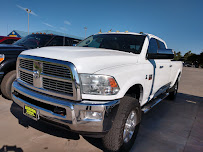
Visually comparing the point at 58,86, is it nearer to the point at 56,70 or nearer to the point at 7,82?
the point at 56,70

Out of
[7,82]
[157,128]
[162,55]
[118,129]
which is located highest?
[162,55]

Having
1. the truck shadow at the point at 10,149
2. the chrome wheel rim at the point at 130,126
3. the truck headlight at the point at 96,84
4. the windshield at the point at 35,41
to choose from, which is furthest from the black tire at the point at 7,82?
the chrome wheel rim at the point at 130,126

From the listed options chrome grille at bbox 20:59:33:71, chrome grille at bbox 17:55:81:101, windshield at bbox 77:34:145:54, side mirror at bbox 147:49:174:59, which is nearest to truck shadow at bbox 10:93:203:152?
chrome grille at bbox 17:55:81:101

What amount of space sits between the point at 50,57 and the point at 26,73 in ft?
2.04

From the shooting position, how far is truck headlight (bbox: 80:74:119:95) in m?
1.87

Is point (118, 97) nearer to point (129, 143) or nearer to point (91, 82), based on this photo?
point (91, 82)

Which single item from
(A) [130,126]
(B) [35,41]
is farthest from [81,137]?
(B) [35,41]

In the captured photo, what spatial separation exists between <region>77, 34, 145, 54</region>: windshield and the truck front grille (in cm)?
153

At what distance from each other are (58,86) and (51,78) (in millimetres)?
131

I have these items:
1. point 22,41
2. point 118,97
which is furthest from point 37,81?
point 22,41

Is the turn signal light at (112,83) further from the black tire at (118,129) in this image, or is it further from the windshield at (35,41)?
the windshield at (35,41)

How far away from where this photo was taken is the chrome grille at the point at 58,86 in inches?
75.0

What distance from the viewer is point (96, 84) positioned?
189 cm

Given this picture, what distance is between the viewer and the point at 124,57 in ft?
8.07
